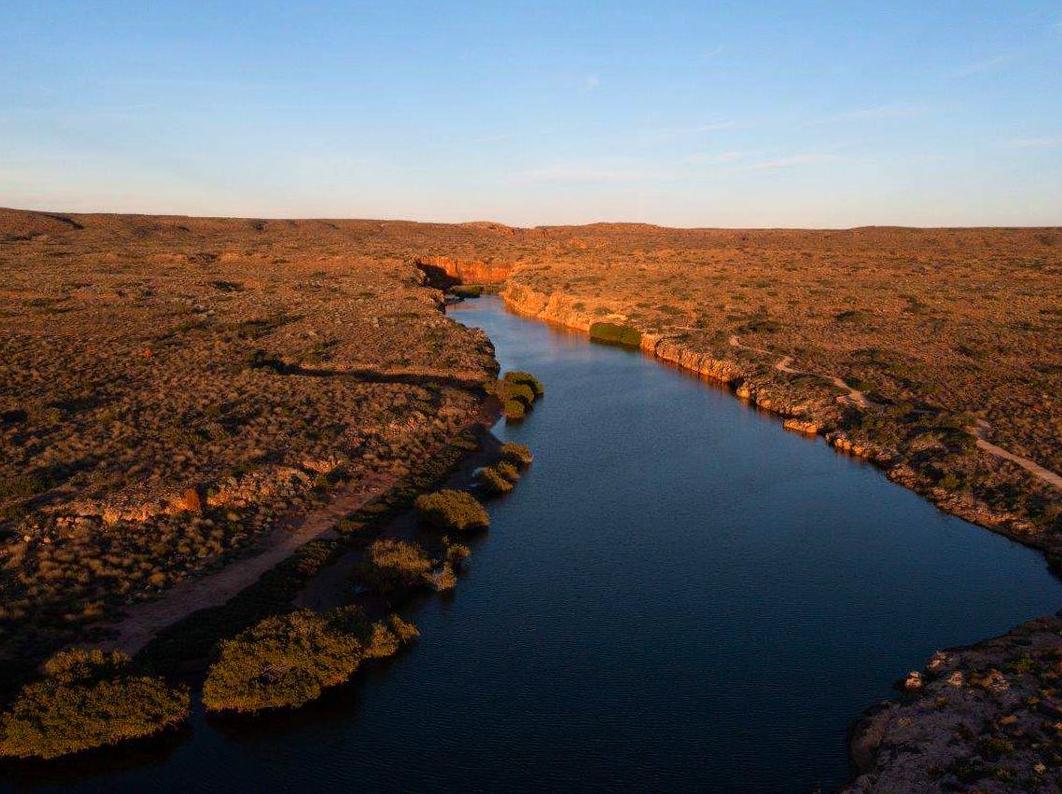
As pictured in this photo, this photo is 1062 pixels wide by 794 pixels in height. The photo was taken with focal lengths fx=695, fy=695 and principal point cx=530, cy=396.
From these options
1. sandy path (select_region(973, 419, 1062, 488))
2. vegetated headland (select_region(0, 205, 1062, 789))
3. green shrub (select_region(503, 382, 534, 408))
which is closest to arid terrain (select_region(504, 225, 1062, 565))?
sandy path (select_region(973, 419, 1062, 488))

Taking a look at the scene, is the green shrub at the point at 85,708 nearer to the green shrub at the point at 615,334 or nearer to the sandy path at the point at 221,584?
the sandy path at the point at 221,584

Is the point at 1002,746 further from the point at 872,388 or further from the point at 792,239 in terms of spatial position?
the point at 792,239

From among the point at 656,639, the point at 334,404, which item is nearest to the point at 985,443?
the point at 656,639

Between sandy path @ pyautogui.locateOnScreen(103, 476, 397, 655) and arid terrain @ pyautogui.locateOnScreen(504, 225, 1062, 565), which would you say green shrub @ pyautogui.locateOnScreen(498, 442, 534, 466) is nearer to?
sandy path @ pyautogui.locateOnScreen(103, 476, 397, 655)

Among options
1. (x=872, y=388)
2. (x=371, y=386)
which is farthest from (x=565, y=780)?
(x=872, y=388)

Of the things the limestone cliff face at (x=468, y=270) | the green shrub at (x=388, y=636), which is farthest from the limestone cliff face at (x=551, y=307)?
the green shrub at (x=388, y=636)

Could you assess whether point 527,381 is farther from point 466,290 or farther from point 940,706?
point 466,290

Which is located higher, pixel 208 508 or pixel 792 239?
pixel 792 239
